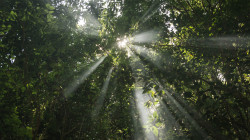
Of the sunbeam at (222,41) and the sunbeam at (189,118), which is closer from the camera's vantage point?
the sunbeam at (189,118)

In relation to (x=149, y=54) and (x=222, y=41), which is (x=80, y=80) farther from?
(x=222, y=41)

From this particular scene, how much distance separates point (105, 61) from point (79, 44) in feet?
3.18

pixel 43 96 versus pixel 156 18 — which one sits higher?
pixel 156 18

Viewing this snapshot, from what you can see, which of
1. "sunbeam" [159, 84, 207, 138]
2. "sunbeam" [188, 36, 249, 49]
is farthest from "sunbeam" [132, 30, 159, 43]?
"sunbeam" [159, 84, 207, 138]

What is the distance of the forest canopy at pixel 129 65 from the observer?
2.35 m

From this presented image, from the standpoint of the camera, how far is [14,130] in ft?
5.71

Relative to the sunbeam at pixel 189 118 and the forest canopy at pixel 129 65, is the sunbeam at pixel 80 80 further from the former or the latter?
the sunbeam at pixel 189 118

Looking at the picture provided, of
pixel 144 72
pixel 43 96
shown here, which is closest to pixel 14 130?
pixel 43 96

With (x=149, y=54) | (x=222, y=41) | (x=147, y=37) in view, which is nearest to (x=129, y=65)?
(x=149, y=54)

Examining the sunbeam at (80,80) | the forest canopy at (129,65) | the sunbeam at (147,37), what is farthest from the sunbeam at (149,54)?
the sunbeam at (80,80)

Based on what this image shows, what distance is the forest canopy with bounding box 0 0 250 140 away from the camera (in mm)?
2352

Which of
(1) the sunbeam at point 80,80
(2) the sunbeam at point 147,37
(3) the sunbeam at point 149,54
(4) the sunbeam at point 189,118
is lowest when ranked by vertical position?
(4) the sunbeam at point 189,118

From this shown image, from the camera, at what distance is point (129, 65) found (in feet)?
12.4

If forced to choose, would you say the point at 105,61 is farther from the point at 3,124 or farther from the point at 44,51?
the point at 3,124
